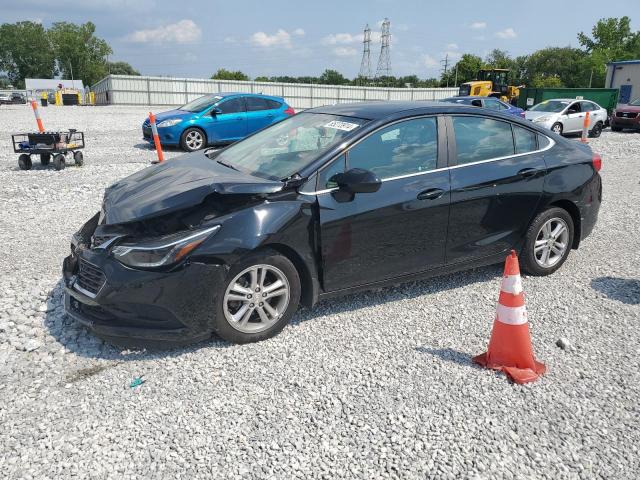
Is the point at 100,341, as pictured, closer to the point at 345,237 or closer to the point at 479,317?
the point at 345,237

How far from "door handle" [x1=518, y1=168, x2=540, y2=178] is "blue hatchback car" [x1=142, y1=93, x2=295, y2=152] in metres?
10.5

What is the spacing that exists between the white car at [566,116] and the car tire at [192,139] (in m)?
11.7

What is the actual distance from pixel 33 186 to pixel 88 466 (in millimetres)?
7678

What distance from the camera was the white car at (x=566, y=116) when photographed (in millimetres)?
19281

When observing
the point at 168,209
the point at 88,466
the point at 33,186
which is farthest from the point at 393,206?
the point at 33,186

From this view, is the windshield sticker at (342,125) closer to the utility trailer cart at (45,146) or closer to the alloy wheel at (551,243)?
the alloy wheel at (551,243)

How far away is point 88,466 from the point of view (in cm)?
258

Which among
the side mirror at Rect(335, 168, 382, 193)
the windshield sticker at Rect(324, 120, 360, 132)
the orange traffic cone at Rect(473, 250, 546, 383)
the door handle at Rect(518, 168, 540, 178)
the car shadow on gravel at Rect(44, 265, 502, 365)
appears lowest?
the car shadow on gravel at Rect(44, 265, 502, 365)

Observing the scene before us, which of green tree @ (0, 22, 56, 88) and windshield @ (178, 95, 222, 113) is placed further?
green tree @ (0, 22, 56, 88)

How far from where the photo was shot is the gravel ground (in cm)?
263

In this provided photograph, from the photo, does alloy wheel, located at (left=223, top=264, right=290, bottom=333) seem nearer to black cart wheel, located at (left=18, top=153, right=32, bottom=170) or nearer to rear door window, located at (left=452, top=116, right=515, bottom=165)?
rear door window, located at (left=452, top=116, right=515, bottom=165)

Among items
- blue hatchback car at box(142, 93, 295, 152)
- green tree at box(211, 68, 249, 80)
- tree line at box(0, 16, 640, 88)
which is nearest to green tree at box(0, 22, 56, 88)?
tree line at box(0, 16, 640, 88)

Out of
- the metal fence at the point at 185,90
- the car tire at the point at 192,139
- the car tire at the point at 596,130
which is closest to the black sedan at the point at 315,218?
the car tire at the point at 192,139

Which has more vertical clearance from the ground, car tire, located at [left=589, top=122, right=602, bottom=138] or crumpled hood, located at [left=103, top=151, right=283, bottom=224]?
crumpled hood, located at [left=103, top=151, right=283, bottom=224]
